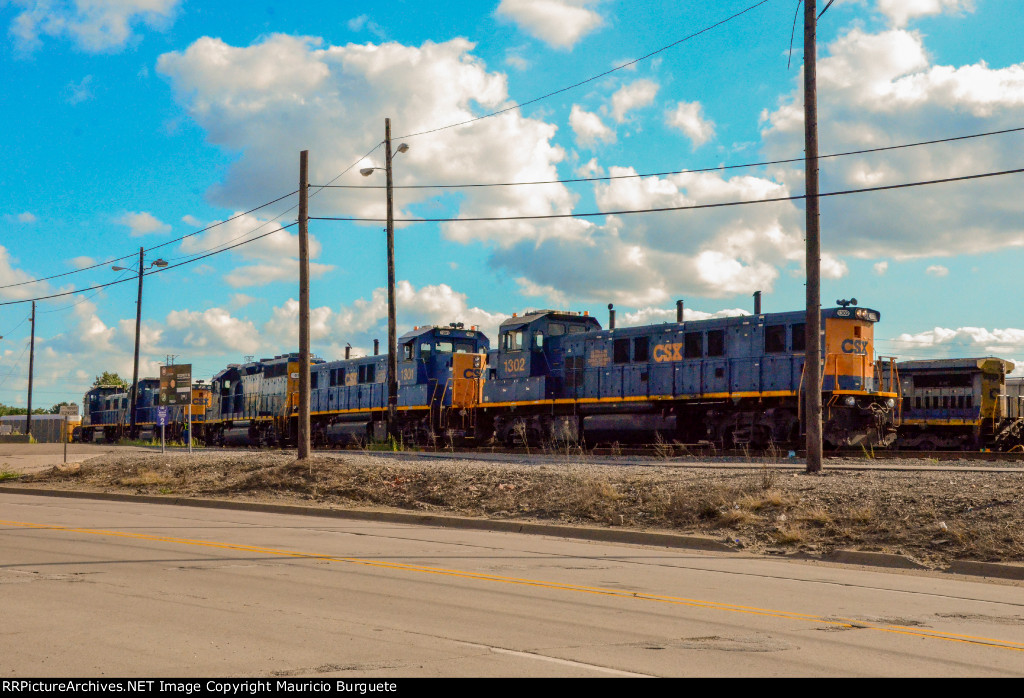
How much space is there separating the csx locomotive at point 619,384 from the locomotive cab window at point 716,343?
3 cm

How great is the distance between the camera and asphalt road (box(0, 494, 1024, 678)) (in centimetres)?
575

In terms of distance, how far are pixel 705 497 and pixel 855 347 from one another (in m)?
12.2

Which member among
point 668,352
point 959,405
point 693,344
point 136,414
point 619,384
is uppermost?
point 693,344

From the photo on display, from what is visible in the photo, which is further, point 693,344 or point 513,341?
point 513,341

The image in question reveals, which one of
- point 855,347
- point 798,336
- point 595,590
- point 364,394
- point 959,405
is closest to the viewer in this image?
point 595,590

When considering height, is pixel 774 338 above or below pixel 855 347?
above

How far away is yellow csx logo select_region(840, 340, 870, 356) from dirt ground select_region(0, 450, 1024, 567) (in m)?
6.00

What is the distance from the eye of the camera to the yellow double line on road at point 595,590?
682 centimetres

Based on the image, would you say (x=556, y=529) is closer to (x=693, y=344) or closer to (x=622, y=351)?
(x=693, y=344)

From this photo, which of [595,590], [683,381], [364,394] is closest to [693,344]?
[683,381]

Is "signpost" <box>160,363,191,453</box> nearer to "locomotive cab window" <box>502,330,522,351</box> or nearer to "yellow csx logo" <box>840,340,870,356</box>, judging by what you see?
"locomotive cab window" <box>502,330,522,351</box>

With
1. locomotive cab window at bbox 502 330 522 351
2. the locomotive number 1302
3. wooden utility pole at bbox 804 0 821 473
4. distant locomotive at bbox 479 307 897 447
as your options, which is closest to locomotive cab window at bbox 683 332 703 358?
distant locomotive at bbox 479 307 897 447

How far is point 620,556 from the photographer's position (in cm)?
1166

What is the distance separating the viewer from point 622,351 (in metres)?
28.3
